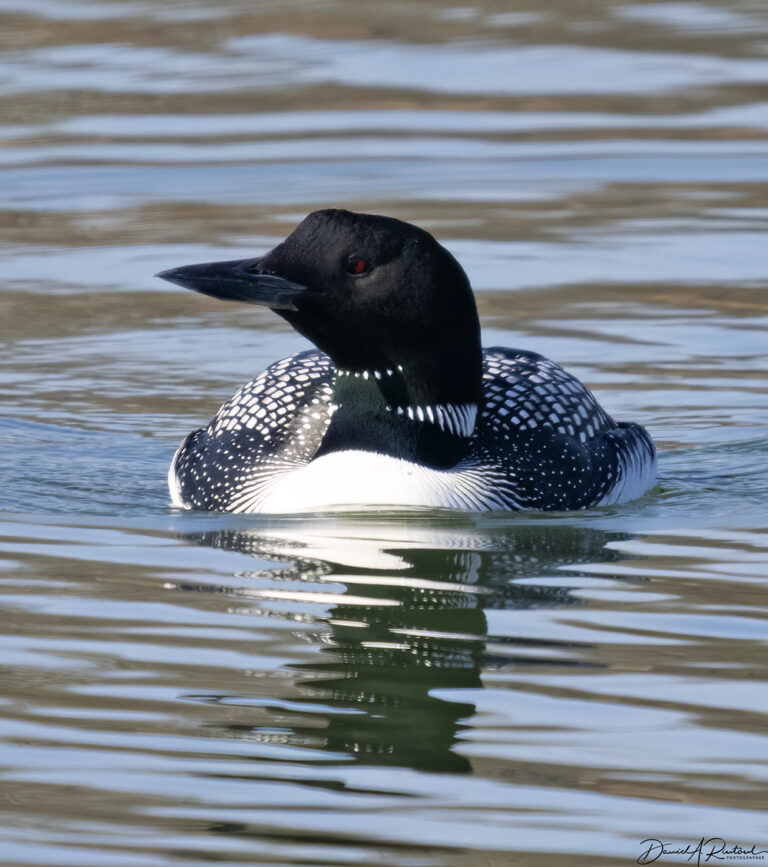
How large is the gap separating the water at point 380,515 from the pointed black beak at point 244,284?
76cm

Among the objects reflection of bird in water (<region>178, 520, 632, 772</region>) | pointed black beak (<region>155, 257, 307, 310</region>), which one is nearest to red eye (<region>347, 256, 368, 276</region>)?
pointed black beak (<region>155, 257, 307, 310</region>)

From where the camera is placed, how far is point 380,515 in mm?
6289

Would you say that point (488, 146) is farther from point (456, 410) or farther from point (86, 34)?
point (456, 410)

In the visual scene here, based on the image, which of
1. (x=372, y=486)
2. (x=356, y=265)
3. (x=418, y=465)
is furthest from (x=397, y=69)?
(x=356, y=265)

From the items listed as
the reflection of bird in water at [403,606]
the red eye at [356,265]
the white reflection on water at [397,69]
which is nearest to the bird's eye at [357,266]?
the red eye at [356,265]

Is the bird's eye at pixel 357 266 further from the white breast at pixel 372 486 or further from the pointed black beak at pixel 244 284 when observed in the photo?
the white breast at pixel 372 486

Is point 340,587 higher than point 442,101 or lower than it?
lower

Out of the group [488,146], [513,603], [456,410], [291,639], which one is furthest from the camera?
[488,146]

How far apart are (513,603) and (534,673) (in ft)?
2.38

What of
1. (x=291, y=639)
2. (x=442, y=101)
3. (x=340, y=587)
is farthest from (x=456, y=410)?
(x=442, y=101)

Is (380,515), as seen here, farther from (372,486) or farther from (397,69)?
(397,69)

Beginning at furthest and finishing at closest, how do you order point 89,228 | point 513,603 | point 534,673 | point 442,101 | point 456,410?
1. point 442,101
2. point 89,228
3. point 456,410
4. point 513,603
5. point 534,673

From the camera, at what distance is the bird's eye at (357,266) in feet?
19.3

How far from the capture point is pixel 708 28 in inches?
595
